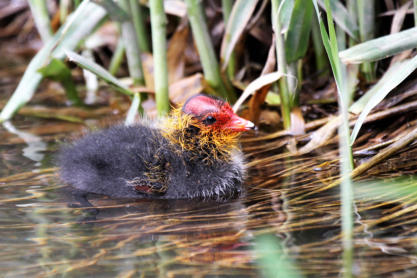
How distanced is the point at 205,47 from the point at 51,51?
99cm

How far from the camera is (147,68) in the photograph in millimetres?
4320

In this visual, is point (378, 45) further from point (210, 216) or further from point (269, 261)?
point (269, 261)

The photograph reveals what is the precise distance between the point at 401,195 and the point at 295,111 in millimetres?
1237

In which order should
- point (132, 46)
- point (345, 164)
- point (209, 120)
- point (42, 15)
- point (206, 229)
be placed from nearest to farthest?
point (345, 164)
point (206, 229)
point (209, 120)
point (132, 46)
point (42, 15)

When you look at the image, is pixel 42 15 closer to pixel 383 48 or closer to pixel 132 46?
pixel 132 46

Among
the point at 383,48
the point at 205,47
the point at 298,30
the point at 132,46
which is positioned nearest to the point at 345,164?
the point at 383,48

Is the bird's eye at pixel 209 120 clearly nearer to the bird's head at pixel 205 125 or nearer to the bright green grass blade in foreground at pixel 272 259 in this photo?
the bird's head at pixel 205 125

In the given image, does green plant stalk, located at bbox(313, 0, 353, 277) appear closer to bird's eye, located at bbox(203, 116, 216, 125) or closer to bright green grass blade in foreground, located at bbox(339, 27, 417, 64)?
bright green grass blade in foreground, located at bbox(339, 27, 417, 64)

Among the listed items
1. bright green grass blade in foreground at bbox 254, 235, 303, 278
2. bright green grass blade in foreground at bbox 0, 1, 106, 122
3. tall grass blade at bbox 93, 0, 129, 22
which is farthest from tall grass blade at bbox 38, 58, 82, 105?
bright green grass blade in foreground at bbox 254, 235, 303, 278

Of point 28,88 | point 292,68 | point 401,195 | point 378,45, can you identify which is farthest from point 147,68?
point 401,195

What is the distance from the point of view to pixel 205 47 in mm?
3871

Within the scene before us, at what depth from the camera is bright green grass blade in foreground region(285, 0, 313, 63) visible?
3355 millimetres

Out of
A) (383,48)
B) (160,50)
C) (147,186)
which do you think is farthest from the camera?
(160,50)

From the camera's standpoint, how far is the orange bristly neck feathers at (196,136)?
10.5 feet
